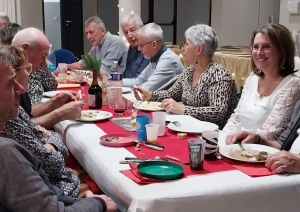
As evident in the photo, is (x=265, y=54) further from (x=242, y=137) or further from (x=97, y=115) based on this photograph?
(x=97, y=115)

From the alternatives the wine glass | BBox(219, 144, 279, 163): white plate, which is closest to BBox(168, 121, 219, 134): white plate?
BBox(219, 144, 279, 163): white plate

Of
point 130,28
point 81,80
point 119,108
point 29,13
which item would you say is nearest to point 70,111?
point 119,108

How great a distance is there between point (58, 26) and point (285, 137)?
8772 millimetres

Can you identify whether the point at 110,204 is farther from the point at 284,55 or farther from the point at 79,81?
the point at 79,81

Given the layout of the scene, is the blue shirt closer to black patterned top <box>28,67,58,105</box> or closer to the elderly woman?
black patterned top <box>28,67,58,105</box>

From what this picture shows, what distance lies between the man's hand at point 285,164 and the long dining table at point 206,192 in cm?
3

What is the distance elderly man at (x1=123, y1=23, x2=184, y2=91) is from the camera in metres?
3.38

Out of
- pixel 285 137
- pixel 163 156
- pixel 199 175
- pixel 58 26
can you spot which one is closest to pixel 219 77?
pixel 285 137

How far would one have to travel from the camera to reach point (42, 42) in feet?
8.45

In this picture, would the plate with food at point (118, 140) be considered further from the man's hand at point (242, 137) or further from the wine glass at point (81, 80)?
the wine glass at point (81, 80)

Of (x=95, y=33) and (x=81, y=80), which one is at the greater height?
(x=95, y=33)

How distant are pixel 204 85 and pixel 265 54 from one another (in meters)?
0.52

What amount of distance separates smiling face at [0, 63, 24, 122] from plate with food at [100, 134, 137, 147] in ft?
1.88

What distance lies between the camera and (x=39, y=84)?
310cm
